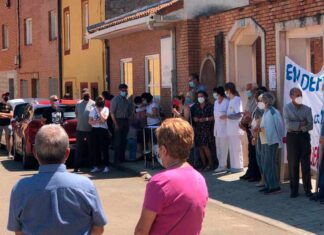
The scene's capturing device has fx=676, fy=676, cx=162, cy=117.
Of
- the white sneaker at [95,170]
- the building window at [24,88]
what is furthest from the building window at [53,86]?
the white sneaker at [95,170]

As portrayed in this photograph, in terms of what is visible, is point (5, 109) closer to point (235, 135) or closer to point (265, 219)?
point (235, 135)

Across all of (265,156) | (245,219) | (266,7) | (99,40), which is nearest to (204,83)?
(266,7)

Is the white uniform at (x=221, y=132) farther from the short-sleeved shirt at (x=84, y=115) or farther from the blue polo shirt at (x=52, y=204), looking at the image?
the blue polo shirt at (x=52, y=204)

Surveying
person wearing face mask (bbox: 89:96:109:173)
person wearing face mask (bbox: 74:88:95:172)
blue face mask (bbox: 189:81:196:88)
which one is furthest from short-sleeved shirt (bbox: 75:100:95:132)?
blue face mask (bbox: 189:81:196:88)

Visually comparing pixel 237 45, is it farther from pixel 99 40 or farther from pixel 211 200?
pixel 99 40

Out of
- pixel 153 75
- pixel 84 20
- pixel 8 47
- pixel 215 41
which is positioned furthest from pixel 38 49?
pixel 215 41

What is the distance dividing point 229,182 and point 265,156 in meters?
1.59

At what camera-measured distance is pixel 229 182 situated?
41.2 feet

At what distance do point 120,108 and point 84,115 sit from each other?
1.27 m

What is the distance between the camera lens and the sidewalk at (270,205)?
8.82 m

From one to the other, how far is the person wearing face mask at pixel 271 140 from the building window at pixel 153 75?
7.15m

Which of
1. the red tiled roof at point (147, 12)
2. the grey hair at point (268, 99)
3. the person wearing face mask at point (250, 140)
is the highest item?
the red tiled roof at point (147, 12)

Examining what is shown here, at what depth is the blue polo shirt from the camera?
4.05 m

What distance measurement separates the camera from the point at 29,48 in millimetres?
32656
